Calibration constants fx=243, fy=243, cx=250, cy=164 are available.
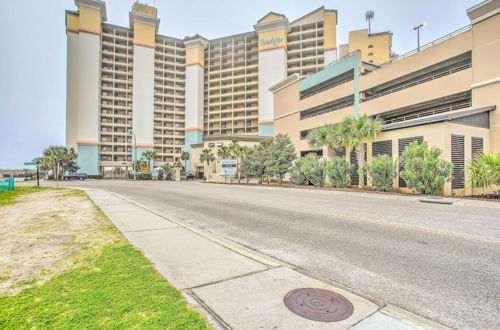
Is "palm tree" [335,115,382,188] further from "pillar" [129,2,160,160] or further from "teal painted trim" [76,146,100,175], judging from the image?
"teal painted trim" [76,146,100,175]

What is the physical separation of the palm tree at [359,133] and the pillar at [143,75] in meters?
68.2

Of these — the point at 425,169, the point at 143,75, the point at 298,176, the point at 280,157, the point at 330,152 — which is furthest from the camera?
the point at 143,75

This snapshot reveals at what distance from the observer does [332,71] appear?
3509 centimetres

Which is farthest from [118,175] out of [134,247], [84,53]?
[134,247]

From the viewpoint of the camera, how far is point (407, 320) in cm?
264

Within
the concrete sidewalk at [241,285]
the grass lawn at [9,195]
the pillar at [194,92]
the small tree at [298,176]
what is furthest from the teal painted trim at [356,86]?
the pillar at [194,92]

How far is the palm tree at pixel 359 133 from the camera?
2080 centimetres

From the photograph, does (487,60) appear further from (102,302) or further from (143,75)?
(143,75)

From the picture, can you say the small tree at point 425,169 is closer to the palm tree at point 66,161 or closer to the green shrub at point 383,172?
the green shrub at point 383,172

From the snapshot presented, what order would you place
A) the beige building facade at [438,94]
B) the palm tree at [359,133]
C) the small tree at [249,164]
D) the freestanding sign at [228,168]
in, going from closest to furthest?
the beige building facade at [438,94] < the palm tree at [359,133] < the small tree at [249,164] < the freestanding sign at [228,168]

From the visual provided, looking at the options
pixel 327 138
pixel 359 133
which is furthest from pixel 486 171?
pixel 327 138

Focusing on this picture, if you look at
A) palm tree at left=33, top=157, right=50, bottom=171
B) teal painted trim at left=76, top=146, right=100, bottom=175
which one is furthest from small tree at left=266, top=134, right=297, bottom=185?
teal painted trim at left=76, top=146, right=100, bottom=175

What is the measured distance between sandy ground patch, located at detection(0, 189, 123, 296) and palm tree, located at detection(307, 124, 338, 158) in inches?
806

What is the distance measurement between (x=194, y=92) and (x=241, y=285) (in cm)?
8515
